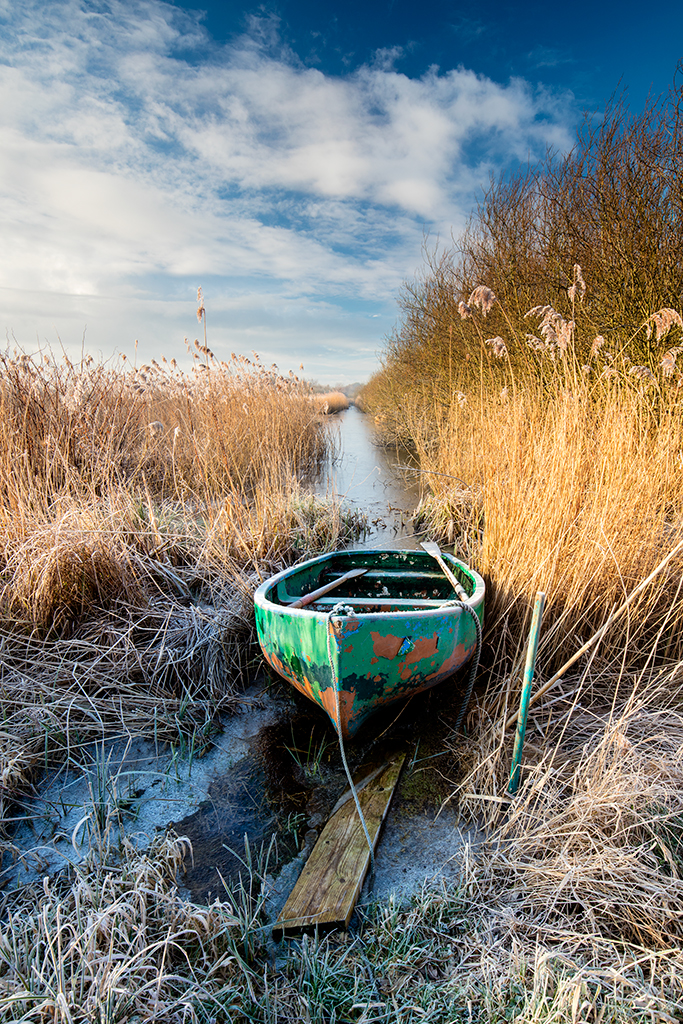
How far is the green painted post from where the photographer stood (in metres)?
1.99

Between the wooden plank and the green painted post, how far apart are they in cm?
55

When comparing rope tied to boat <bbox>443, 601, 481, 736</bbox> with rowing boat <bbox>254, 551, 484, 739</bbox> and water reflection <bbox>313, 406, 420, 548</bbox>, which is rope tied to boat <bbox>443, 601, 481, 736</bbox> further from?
water reflection <bbox>313, 406, 420, 548</bbox>

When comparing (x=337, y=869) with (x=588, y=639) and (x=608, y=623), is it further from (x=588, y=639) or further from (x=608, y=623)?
(x=588, y=639)

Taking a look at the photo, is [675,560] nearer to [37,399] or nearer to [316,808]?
[316,808]

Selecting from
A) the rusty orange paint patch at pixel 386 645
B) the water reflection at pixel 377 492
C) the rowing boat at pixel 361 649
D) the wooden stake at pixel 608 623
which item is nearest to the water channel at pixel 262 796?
the rowing boat at pixel 361 649

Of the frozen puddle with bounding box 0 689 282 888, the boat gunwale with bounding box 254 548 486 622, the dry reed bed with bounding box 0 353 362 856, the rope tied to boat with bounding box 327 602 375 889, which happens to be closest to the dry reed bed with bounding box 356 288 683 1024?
the boat gunwale with bounding box 254 548 486 622

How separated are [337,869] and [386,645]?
875 mm

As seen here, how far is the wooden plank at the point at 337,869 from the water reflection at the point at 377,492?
3007mm

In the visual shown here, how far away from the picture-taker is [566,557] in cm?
298

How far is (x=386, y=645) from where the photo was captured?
237cm

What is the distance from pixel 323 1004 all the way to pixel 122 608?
8.11 ft

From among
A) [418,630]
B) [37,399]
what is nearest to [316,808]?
[418,630]

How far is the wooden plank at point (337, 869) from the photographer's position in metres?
1.76

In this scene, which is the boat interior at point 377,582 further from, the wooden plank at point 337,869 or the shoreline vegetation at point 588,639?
the wooden plank at point 337,869
